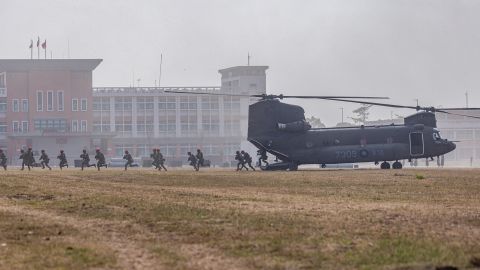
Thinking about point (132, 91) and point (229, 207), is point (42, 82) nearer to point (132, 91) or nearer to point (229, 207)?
point (132, 91)

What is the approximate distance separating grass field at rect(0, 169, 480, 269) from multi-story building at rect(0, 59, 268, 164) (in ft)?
354

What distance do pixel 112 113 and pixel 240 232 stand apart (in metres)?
144

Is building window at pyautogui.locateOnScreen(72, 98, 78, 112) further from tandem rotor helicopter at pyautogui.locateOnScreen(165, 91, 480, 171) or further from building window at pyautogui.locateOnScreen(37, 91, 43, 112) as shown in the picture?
tandem rotor helicopter at pyautogui.locateOnScreen(165, 91, 480, 171)

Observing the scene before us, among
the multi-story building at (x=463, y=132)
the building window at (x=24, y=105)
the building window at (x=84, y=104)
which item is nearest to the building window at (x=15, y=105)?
the building window at (x=24, y=105)

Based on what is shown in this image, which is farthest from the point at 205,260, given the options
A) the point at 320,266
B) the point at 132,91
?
the point at 132,91

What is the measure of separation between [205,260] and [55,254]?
2483 mm

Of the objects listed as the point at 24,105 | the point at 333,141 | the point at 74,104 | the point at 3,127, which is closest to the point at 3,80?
the point at 24,105

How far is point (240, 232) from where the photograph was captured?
15.6 meters

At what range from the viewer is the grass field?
40.5 feet

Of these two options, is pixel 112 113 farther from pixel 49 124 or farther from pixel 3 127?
pixel 3 127

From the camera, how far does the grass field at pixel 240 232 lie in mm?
12359

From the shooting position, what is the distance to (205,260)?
1249cm

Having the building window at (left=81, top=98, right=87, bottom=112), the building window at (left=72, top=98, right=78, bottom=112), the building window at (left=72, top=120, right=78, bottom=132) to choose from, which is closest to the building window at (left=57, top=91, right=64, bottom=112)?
the building window at (left=72, top=98, right=78, bottom=112)

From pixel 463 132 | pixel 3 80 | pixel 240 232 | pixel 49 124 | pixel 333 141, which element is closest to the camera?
pixel 240 232
